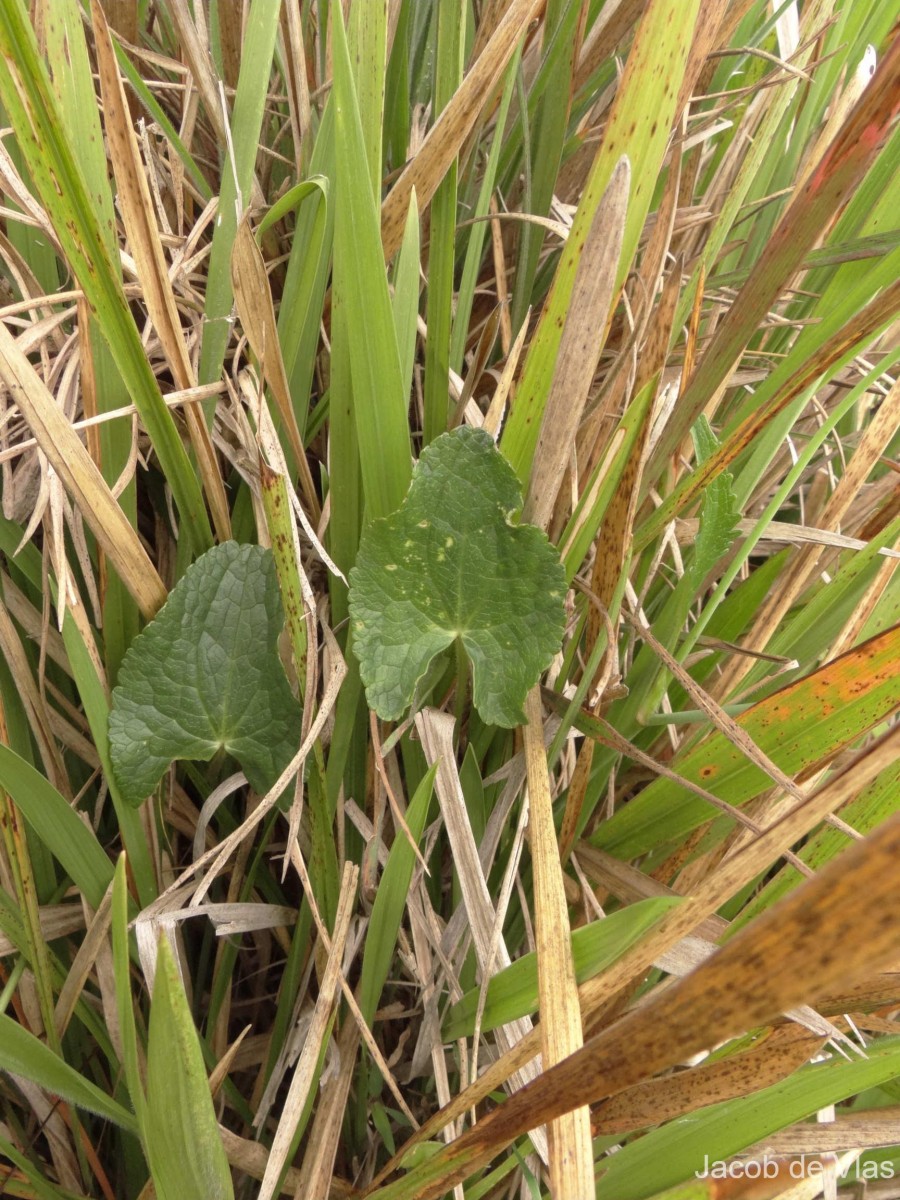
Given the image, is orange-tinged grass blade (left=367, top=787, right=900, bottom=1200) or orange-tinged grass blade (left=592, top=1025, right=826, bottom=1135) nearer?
orange-tinged grass blade (left=367, top=787, right=900, bottom=1200)

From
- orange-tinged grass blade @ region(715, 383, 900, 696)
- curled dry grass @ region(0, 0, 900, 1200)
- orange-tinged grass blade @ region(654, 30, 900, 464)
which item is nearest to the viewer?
orange-tinged grass blade @ region(654, 30, 900, 464)

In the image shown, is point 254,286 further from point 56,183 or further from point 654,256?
point 654,256

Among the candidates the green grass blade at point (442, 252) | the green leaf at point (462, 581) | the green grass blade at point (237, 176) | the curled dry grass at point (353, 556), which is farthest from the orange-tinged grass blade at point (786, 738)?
the green grass blade at point (237, 176)

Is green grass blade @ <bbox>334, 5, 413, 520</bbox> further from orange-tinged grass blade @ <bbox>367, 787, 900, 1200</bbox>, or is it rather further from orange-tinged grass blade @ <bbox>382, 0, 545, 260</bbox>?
orange-tinged grass blade @ <bbox>367, 787, 900, 1200</bbox>

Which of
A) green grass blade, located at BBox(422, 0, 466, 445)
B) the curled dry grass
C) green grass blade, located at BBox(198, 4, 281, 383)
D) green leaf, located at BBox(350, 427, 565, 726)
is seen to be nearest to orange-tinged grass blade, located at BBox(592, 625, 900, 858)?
the curled dry grass

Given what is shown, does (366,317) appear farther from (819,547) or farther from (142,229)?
(819,547)

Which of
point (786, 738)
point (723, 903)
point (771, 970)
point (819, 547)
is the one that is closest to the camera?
point (771, 970)

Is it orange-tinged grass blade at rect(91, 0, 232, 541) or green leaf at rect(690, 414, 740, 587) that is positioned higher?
orange-tinged grass blade at rect(91, 0, 232, 541)

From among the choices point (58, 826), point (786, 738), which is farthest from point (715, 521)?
point (58, 826)
